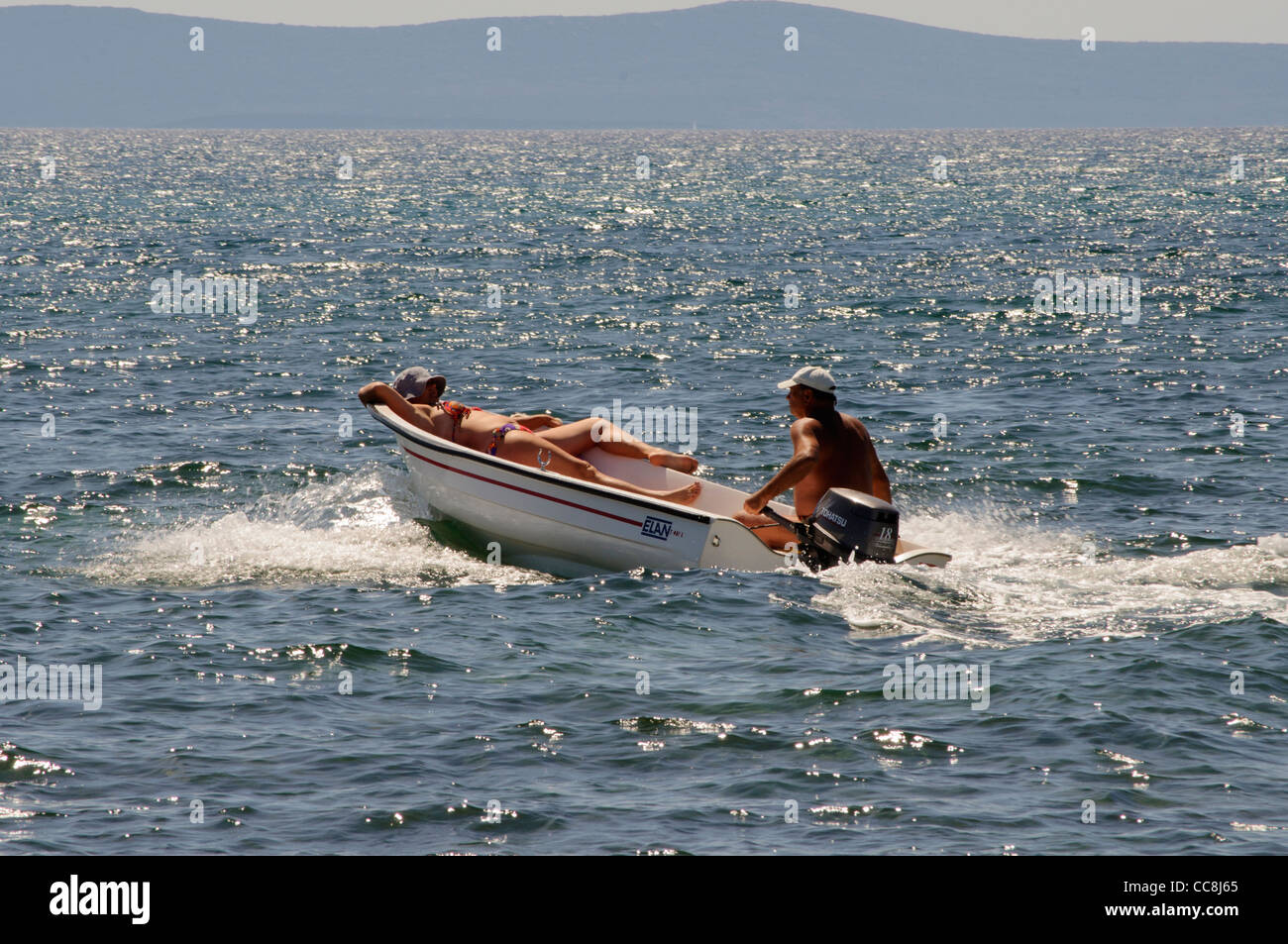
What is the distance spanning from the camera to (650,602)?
1111 cm

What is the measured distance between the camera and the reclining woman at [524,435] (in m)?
13.0

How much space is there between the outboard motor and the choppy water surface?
22 centimetres

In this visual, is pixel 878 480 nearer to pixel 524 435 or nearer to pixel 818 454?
pixel 818 454

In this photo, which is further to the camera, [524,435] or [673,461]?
[673,461]

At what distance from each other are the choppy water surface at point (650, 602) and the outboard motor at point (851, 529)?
0.22 meters

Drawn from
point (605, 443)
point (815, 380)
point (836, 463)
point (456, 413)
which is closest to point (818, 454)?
point (836, 463)

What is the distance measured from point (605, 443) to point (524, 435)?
1.04 meters

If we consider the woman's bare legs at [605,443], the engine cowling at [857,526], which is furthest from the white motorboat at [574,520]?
the woman's bare legs at [605,443]

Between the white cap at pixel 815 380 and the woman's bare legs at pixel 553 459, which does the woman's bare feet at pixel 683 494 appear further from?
the white cap at pixel 815 380

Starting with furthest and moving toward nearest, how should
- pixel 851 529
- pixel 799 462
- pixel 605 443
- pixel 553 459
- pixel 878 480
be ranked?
pixel 605 443, pixel 553 459, pixel 878 480, pixel 799 462, pixel 851 529

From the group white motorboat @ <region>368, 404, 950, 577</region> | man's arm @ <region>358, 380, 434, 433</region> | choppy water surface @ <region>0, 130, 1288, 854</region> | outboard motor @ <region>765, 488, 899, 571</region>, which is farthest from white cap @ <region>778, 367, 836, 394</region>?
man's arm @ <region>358, 380, 434, 433</region>
